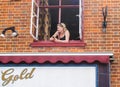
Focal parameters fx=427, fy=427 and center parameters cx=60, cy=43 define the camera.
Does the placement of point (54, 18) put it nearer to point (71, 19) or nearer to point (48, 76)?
point (71, 19)

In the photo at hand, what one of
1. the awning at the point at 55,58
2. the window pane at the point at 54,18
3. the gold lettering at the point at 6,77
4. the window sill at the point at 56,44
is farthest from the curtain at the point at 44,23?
the gold lettering at the point at 6,77

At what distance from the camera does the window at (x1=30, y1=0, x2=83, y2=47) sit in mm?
10859

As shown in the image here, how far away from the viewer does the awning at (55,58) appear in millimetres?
9844

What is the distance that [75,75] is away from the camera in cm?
996

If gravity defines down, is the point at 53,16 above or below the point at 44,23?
above

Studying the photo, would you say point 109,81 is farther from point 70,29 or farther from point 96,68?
point 70,29

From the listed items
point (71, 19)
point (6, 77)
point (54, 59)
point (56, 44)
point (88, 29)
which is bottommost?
point (6, 77)

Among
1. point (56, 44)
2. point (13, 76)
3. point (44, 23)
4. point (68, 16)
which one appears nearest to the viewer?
point (13, 76)

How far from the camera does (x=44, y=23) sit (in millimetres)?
11117

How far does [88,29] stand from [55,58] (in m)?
1.23

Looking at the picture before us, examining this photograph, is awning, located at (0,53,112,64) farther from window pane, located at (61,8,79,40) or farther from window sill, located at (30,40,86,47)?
window pane, located at (61,8,79,40)

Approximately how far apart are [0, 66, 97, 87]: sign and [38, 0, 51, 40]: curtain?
1.14 meters

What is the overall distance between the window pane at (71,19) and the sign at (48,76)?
48.4 inches

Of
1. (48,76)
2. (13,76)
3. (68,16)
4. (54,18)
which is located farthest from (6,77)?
(68,16)
